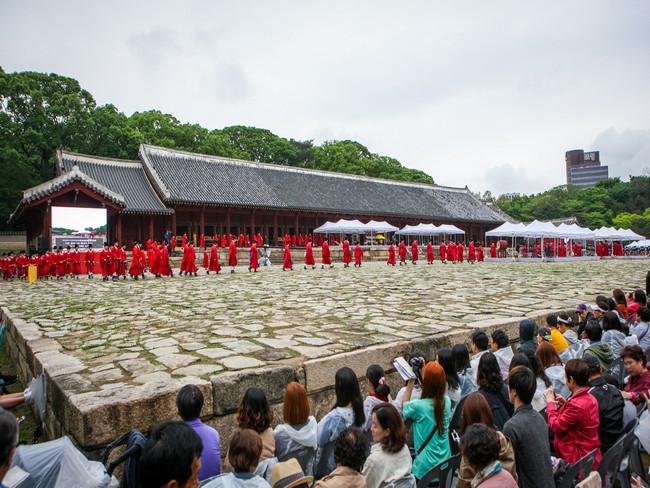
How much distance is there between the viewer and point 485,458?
2586mm

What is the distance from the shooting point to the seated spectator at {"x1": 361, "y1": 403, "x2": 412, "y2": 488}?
2.92 metres

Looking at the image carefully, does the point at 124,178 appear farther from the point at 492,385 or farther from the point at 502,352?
the point at 492,385

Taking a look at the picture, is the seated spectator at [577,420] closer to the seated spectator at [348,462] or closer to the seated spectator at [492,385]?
the seated spectator at [492,385]

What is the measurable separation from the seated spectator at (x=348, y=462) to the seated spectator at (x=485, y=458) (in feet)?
2.09

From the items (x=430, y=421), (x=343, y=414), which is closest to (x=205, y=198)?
(x=343, y=414)

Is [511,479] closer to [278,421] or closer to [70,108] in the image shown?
[278,421]

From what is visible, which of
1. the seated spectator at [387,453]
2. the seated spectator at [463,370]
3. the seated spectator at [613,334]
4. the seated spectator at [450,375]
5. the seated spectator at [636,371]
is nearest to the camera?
the seated spectator at [387,453]

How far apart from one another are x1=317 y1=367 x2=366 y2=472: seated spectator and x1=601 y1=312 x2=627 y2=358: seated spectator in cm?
369

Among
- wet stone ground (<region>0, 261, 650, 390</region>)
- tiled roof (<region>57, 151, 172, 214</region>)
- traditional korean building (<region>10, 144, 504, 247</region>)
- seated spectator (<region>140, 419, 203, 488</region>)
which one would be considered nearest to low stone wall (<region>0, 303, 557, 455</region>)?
wet stone ground (<region>0, 261, 650, 390</region>)

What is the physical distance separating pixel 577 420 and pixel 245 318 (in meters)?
5.02

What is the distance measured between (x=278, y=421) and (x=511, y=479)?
244cm

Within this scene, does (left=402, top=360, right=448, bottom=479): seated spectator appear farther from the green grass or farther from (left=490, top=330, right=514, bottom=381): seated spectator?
the green grass

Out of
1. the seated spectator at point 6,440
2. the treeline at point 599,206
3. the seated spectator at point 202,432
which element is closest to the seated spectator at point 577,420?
the seated spectator at point 202,432

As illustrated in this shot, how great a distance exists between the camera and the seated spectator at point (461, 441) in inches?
108
